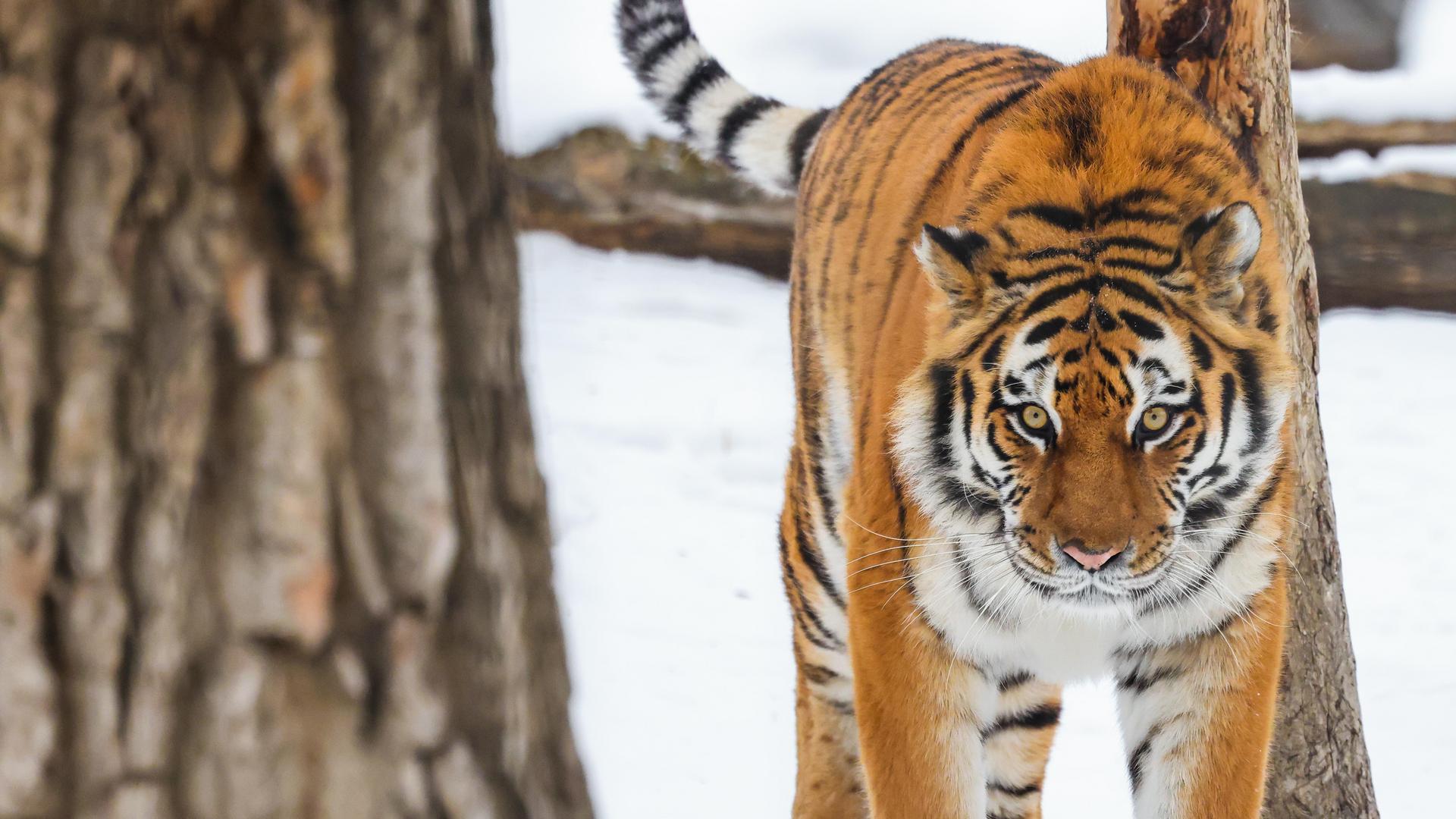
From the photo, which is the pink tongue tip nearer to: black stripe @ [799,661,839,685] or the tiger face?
the tiger face

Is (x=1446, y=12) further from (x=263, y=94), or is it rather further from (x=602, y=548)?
(x=263, y=94)

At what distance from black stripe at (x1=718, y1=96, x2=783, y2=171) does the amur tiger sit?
1.13m

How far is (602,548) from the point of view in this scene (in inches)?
161

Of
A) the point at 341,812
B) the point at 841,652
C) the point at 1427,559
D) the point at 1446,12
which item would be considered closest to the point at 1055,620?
the point at 841,652

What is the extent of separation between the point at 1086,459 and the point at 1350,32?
6.16 metres

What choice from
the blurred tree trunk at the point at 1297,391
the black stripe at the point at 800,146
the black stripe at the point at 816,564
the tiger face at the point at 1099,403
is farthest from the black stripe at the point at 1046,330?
the black stripe at the point at 800,146

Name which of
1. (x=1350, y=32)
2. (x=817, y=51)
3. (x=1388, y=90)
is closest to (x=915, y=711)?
(x=1388, y=90)

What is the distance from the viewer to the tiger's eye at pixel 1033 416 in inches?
75.9

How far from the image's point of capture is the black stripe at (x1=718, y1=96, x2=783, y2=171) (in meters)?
3.37

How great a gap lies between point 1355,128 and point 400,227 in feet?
19.4

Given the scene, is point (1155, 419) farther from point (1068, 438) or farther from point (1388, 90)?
point (1388, 90)

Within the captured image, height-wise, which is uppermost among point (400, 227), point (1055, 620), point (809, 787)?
point (400, 227)

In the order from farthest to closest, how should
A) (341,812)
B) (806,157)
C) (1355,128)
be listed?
(1355,128) → (806,157) → (341,812)

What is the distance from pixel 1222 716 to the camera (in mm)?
1997
